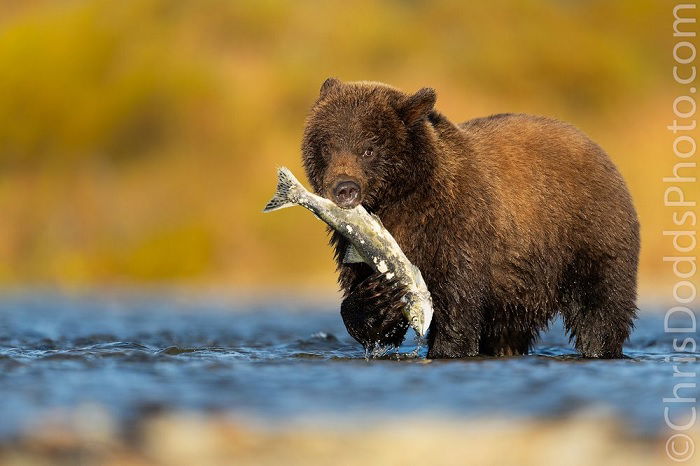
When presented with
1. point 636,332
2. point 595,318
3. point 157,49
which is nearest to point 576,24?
point 157,49

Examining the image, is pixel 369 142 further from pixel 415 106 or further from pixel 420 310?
pixel 420 310

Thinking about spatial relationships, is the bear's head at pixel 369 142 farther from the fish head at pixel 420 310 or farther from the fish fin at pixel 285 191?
the fish head at pixel 420 310

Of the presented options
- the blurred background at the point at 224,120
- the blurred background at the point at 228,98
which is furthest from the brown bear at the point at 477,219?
the blurred background at the point at 228,98

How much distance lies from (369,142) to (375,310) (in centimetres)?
151

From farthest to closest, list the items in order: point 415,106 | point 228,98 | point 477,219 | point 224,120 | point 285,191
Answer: point 228,98 → point 224,120 → point 477,219 → point 415,106 → point 285,191

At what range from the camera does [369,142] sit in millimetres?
10422

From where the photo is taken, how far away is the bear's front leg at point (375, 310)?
10.4 meters

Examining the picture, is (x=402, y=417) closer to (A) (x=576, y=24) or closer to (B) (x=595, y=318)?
(B) (x=595, y=318)

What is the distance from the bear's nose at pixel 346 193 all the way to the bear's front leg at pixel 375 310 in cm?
72

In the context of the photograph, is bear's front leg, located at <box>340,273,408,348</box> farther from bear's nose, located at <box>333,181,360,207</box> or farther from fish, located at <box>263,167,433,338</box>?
bear's nose, located at <box>333,181,360,207</box>

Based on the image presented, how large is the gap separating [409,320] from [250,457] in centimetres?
332

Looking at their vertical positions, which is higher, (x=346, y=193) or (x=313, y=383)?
(x=346, y=193)

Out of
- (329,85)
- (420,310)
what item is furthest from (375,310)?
(329,85)

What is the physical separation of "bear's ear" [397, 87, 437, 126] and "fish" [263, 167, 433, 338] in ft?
3.05
